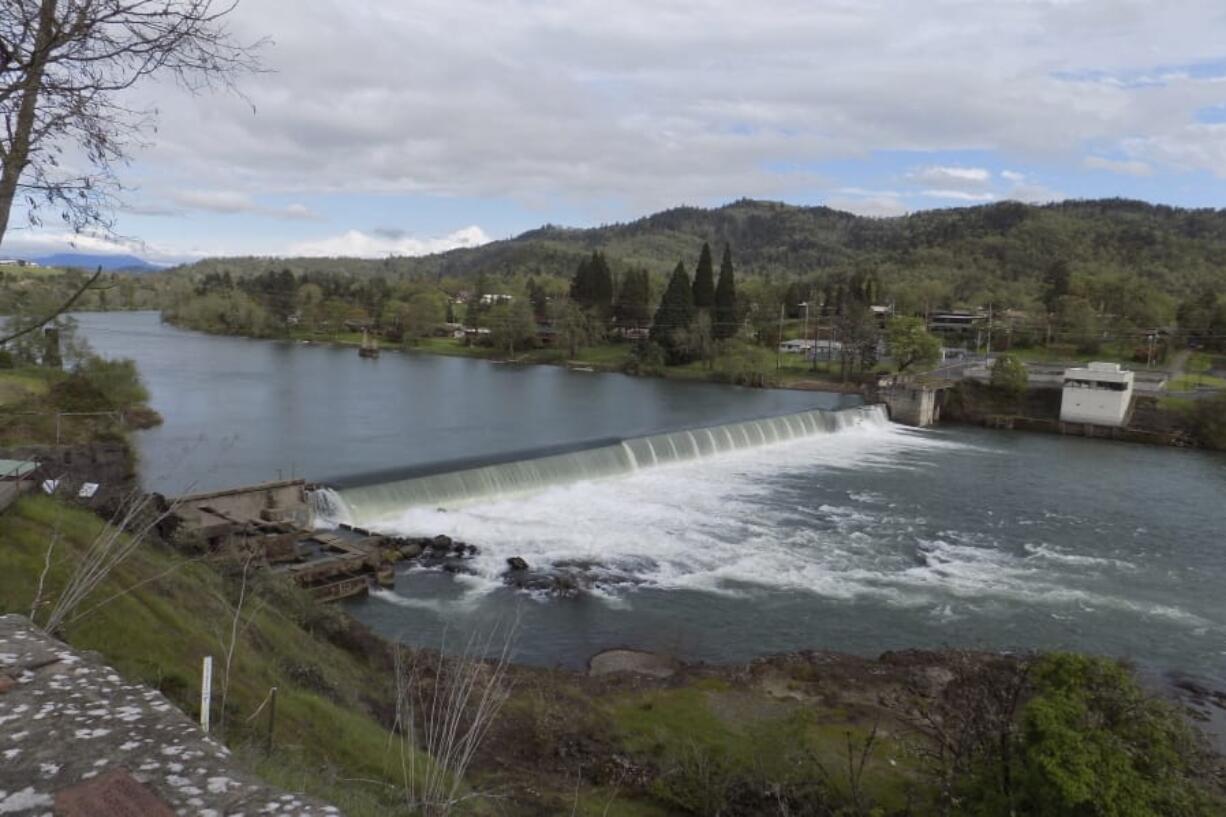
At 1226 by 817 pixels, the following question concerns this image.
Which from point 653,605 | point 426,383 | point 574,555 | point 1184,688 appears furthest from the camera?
point 426,383

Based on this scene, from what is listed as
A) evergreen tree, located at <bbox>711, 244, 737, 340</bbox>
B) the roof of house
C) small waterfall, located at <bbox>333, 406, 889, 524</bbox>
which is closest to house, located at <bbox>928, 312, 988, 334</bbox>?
evergreen tree, located at <bbox>711, 244, 737, 340</bbox>

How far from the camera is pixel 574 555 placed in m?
19.7

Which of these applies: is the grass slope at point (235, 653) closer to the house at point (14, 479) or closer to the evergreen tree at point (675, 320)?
the house at point (14, 479)

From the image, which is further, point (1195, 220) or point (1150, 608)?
point (1195, 220)

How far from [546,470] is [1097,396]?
3507 cm

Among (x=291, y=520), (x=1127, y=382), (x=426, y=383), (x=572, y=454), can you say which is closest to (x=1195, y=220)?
(x=1127, y=382)

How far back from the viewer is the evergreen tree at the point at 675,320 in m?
65.2

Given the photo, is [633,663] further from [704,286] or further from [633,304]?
[633,304]

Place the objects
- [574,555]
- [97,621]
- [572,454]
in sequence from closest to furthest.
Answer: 1. [97,621]
2. [574,555]
3. [572,454]

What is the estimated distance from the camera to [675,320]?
6550 centimetres

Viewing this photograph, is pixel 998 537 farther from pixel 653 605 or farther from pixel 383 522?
pixel 383 522

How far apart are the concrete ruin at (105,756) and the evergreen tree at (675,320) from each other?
62.2 metres

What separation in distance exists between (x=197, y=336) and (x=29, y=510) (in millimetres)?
81991

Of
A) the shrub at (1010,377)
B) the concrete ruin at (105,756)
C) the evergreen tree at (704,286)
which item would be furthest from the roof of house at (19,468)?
the evergreen tree at (704,286)
